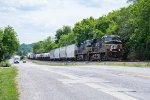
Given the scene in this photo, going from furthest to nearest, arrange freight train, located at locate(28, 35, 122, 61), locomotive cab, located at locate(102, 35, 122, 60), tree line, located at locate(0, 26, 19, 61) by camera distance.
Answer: tree line, located at locate(0, 26, 19, 61) → freight train, located at locate(28, 35, 122, 61) → locomotive cab, located at locate(102, 35, 122, 60)

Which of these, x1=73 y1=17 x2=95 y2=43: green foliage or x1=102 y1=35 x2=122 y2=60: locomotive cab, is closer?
x1=102 y1=35 x2=122 y2=60: locomotive cab

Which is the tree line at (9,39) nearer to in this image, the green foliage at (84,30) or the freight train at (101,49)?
the freight train at (101,49)

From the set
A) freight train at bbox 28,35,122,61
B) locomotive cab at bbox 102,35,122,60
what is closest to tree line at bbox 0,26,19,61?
freight train at bbox 28,35,122,61

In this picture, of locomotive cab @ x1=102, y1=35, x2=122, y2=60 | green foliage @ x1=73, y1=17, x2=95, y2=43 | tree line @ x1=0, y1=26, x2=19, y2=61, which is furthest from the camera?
green foliage @ x1=73, y1=17, x2=95, y2=43

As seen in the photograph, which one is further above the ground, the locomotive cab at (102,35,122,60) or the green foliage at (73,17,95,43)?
the green foliage at (73,17,95,43)

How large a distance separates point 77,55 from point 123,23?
1159 centimetres

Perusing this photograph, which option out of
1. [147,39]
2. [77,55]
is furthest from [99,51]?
[77,55]

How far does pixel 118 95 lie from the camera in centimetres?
1308

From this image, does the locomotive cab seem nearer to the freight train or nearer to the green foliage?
the freight train

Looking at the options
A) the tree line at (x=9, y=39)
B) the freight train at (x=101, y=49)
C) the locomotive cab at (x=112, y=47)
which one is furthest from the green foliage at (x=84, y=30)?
the locomotive cab at (x=112, y=47)

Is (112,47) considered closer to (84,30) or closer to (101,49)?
(101,49)

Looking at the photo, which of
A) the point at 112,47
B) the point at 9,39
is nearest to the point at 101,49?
the point at 112,47

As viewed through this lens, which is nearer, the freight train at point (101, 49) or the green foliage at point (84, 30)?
the freight train at point (101, 49)

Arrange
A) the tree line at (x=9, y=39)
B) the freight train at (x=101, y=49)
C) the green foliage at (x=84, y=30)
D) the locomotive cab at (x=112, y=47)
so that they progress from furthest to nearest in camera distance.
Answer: the green foliage at (x=84, y=30) < the tree line at (x=9, y=39) < the freight train at (x=101, y=49) < the locomotive cab at (x=112, y=47)
